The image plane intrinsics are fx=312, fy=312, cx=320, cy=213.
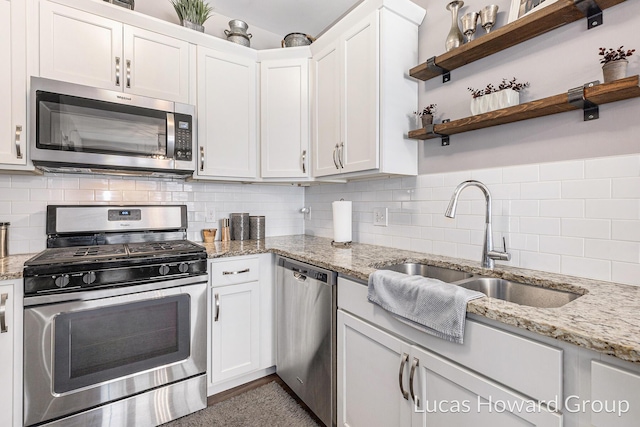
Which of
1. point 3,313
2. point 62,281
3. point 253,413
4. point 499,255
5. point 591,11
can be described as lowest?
point 253,413

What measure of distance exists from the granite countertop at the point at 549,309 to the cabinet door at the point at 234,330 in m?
0.27

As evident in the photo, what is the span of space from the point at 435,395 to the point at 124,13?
2630 millimetres

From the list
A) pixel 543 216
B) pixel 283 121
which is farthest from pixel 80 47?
pixel 543 216

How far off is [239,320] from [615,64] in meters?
2.25

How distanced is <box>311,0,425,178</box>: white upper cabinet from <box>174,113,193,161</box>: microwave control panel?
0.98 meters

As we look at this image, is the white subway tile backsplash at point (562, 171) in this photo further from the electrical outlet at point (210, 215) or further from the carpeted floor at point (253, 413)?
the electrical outlet at point (210, 215)

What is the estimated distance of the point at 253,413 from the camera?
1.88 meters

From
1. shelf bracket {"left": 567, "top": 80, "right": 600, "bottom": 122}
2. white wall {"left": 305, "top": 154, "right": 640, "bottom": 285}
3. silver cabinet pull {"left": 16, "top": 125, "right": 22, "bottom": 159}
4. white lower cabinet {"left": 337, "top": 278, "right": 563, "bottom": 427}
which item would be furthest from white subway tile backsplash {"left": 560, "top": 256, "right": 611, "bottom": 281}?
silver cabinet pull {"left": 16, "top": 125, "right": 22, "bottom": 159}

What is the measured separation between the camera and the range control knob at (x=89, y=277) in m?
1.55

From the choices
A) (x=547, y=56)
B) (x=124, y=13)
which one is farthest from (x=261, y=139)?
(x=547, y=56)

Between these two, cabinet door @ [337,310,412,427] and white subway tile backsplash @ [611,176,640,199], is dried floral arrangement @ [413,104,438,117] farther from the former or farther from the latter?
cabinet door @ [337,310,412,427]

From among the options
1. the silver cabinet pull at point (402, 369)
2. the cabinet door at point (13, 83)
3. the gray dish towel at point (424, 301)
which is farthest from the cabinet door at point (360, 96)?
the cabinet door at point (13, 83)

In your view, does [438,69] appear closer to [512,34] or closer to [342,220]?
[512,34]

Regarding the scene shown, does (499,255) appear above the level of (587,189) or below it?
below
